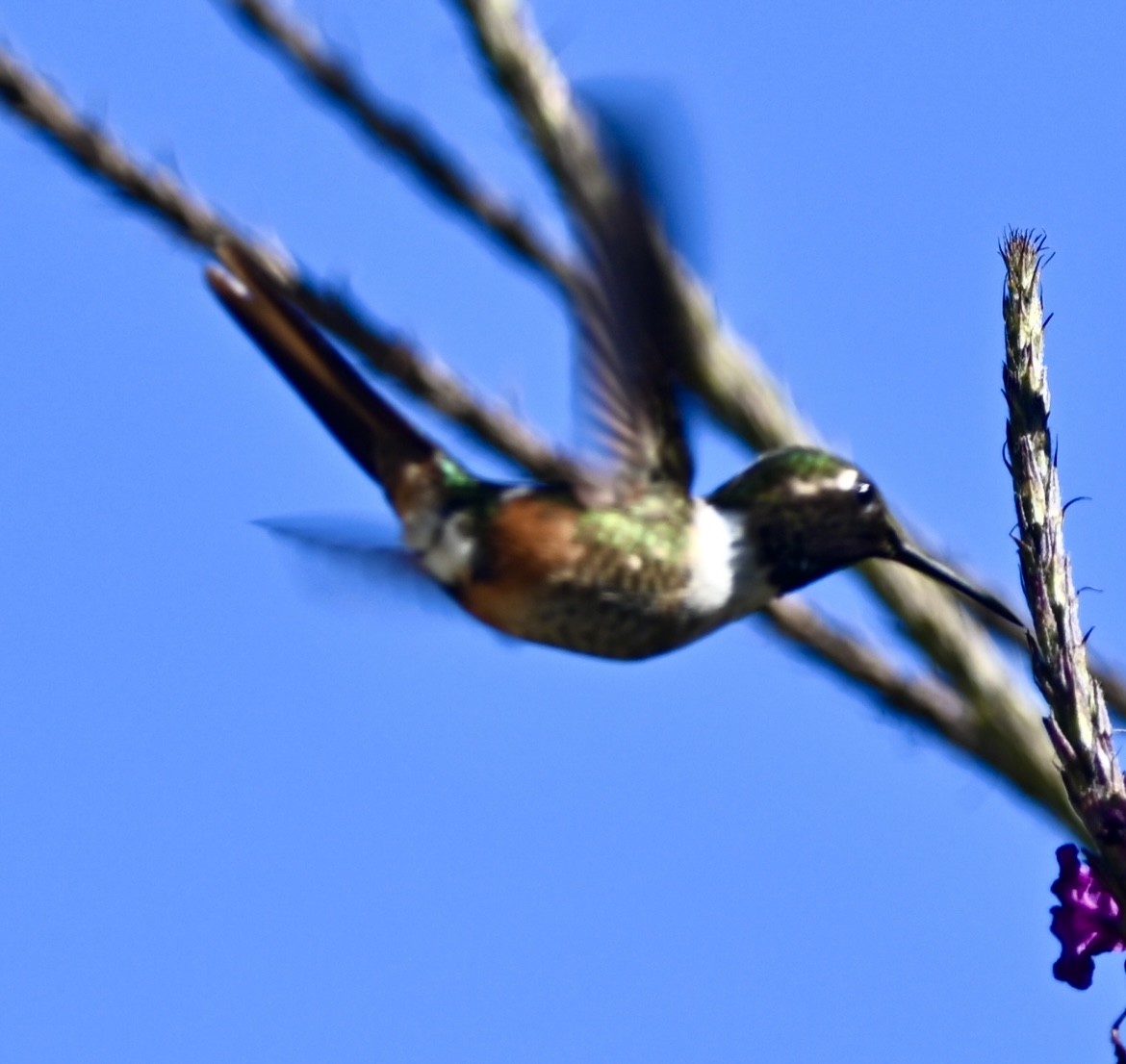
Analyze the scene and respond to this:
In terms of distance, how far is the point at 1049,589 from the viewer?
89.7 inches

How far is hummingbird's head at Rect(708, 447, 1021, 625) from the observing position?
3.44 m

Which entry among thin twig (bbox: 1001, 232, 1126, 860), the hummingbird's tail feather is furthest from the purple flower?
the hummingbird's tail feather

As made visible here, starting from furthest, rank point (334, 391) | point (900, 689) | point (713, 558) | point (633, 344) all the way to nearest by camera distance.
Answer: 1. point (900, 689)
2. point (334, 391)
3. point (713, 558)
4. point (633, 344)

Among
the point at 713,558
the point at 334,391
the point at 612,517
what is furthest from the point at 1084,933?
the point at 334,391

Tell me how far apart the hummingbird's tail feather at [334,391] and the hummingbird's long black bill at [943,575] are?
81 cm

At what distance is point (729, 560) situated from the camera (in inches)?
135

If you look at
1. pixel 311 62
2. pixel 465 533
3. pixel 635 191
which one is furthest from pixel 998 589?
pixel 311 62

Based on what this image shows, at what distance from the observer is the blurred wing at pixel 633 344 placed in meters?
Answer: 3.01

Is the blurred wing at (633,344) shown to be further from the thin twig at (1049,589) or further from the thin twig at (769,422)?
the thin twig at (1049,589)

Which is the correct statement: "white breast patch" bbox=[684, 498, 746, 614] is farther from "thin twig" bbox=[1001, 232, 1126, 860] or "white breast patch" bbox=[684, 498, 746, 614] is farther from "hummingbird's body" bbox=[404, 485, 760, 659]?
"thin twig" bbox=[1001, 232, 1126, 860]

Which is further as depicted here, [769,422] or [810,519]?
[769,422]

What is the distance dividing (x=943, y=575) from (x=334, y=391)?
112cm

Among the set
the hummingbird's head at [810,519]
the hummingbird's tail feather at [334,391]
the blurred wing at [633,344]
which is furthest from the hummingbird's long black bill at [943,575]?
the hummingbird's tail feather at [334,391]

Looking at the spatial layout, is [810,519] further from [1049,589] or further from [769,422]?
[1049,589]
